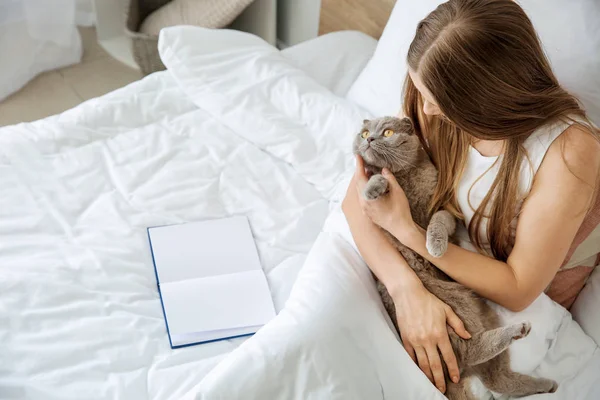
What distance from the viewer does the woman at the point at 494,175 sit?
103cm

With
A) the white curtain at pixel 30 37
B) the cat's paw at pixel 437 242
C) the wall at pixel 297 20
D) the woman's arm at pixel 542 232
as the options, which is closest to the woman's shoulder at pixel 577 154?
the woman's arm at pixel 542 232

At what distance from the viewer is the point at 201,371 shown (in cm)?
114

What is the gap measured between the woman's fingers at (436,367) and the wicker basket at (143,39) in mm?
1709

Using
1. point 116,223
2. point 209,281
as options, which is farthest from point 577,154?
point 116,223

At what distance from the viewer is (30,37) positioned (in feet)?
8.06

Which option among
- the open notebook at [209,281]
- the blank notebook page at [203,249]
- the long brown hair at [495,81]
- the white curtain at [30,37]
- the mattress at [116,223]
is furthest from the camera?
the white curtain at [30,37]

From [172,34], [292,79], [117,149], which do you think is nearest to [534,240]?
[292,79]

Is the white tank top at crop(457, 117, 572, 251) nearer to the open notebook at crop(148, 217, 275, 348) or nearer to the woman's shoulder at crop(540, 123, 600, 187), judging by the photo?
the woman's shoulder at crop(540, 123, 600, 187)

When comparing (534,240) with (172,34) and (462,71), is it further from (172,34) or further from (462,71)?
(172,34)

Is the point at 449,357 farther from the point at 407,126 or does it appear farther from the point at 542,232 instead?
the point at 407,126

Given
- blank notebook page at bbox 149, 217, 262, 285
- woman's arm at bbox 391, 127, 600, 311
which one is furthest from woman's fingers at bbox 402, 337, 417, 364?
blank notebook page at bbox 149, 217, 262, 285

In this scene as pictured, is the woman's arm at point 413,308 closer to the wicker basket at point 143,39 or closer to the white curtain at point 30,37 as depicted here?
the wicker basket at point 143,39

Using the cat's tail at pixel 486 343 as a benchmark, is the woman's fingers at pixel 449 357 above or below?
below

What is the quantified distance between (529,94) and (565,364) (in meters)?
0.50
